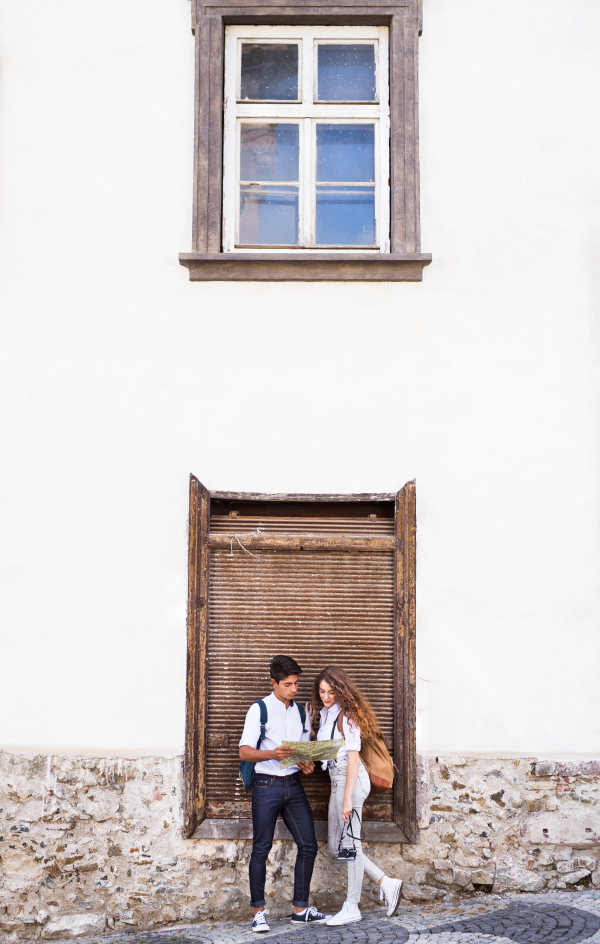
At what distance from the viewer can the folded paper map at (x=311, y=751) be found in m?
5.09

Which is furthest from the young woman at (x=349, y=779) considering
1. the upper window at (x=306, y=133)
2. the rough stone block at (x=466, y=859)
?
the upper window at (x=306, y=133)

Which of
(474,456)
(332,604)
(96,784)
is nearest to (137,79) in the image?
(474,456)

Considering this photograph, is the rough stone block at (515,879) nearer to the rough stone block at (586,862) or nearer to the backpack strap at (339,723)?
the rough stone block at (586,862)

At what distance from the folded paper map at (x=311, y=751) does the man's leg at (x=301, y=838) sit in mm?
199

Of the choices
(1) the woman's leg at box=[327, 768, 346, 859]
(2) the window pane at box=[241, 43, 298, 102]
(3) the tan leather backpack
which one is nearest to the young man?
(1) the woman's leg at box=[327, 768, 346, 859]

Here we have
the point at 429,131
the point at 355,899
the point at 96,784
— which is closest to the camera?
the point at 355,899

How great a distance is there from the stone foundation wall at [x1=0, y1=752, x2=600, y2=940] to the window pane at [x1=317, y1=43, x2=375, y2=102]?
4777mm

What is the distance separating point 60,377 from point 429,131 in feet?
10.3

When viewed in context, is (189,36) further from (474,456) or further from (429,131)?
(474,456)

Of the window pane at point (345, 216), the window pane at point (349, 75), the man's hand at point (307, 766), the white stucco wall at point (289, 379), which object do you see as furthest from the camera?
the window pane at point (349, 75)

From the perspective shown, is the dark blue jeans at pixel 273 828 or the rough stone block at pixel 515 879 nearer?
the dark blue jeans at pixel 273 828

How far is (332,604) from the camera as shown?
5660 millimetres

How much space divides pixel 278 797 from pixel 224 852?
2.15 ft

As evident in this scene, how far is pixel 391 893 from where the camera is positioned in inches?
201
